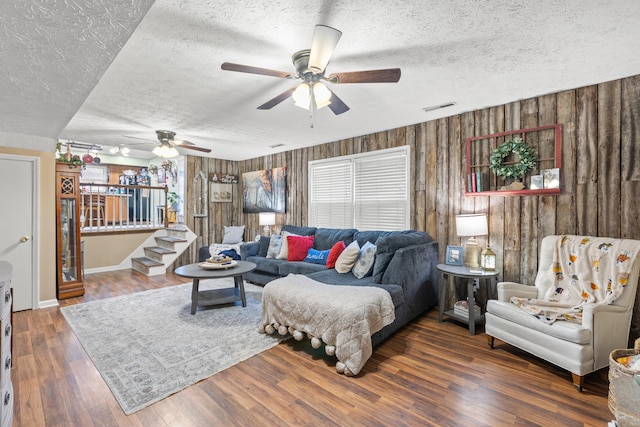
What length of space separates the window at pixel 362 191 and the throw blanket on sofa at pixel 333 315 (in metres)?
1.93

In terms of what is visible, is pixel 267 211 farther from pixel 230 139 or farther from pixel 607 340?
pixel 607 340

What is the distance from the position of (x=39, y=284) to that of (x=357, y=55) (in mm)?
4778

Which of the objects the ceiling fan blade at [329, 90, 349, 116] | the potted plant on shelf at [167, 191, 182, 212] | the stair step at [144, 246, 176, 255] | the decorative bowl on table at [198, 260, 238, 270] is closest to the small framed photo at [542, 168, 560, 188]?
the ceiling fan blade at [329, 90, 349, 116]

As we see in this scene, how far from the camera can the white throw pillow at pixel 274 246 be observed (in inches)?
186

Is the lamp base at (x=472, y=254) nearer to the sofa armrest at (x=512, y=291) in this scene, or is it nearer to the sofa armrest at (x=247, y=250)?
the sofa armrest at (x=512, y=291)

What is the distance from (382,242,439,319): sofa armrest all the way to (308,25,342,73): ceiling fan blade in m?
1.97

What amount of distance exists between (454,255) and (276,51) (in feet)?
9.50

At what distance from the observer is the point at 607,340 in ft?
6.95

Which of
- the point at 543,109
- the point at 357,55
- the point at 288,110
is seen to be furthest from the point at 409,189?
the point at 357,55

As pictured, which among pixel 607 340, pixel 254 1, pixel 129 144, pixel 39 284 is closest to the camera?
pixel 254 1

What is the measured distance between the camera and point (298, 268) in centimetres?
405

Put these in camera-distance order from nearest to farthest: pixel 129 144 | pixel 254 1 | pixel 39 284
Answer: pixel 254 1, pixel 39 284, pixel 129 144

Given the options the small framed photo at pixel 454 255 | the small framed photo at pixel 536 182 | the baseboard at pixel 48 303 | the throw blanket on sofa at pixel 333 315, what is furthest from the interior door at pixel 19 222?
the small framed photo at pixel 536 182

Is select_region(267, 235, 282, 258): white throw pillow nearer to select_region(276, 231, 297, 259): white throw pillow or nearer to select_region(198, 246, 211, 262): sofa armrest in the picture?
select_region(276, 231, 297, 259): white throw pillow
